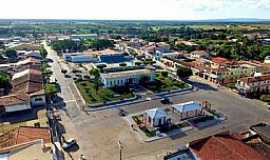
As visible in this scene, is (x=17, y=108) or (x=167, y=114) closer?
(x=167, y=114)

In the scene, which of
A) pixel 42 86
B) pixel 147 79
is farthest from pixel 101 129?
pixel 147 79

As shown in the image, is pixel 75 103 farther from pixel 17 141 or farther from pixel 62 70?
pixel 62 70

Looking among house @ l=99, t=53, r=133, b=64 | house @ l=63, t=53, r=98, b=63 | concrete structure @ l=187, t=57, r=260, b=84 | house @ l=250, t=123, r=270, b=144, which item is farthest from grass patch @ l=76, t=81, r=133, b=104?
house @ l=63, t=53, r=98, b=63

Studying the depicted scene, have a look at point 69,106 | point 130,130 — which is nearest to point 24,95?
point 69,106

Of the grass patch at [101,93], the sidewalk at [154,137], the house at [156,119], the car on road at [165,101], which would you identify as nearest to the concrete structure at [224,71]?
the car on road at [165,101]

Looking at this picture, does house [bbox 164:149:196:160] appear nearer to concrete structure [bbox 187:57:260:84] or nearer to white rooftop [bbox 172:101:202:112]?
white rooftop [bbox 172:101:202:112]

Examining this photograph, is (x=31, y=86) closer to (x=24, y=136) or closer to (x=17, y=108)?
(x=17, y=108)

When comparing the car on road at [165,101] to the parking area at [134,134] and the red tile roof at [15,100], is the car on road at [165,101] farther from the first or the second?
the red tile roof at [15,100]
